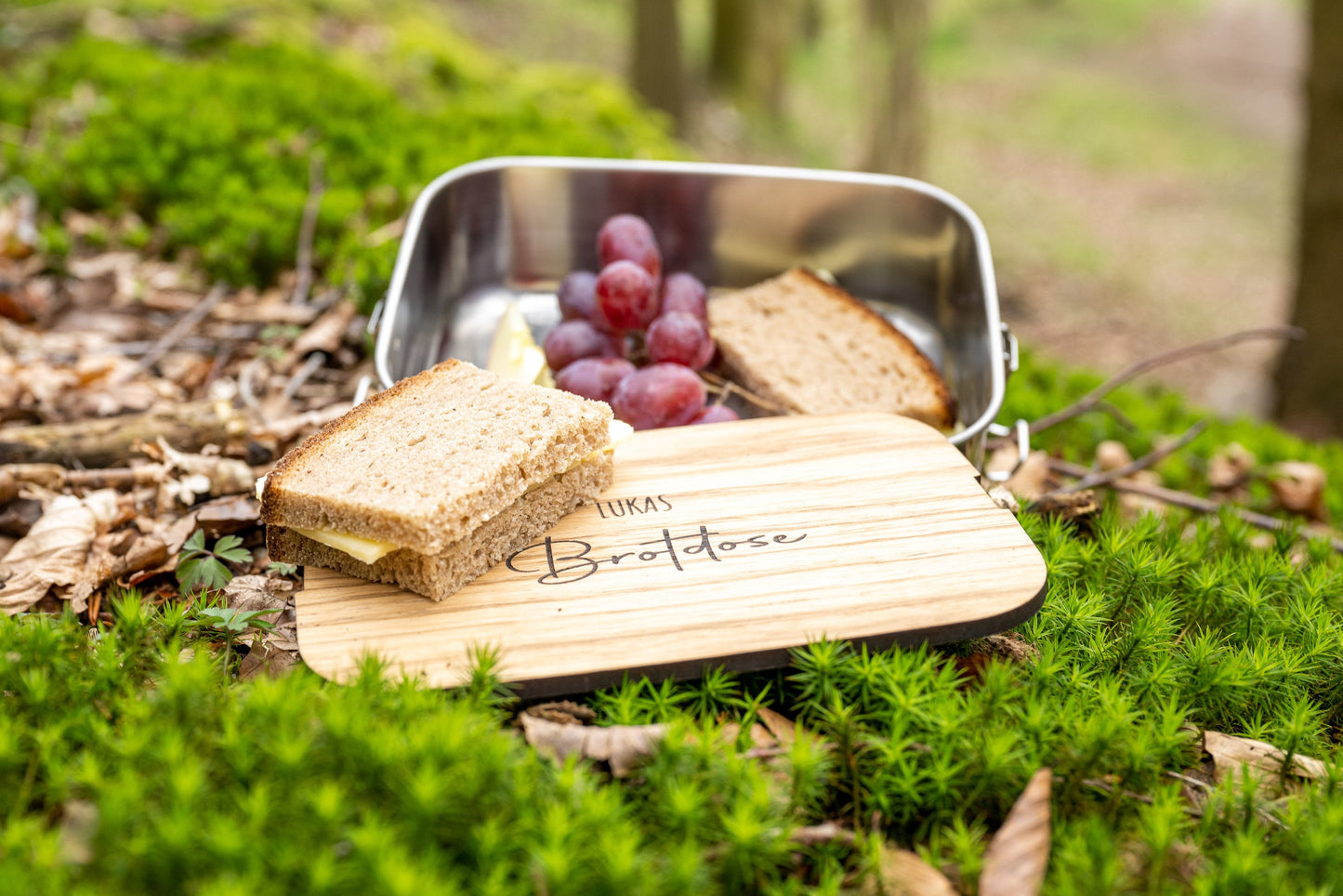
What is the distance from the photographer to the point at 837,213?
303 cm

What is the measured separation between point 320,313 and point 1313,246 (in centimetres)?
504

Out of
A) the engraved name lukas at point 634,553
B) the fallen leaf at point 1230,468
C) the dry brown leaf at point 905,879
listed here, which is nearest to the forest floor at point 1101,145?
the fallen leaf at point 1230,468

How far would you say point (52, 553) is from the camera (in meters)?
2.09

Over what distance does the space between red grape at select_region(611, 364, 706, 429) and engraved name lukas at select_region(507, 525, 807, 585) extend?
515mm

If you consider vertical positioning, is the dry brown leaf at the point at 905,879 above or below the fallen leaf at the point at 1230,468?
above

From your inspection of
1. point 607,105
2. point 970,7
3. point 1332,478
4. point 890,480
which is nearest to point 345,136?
point 607,105

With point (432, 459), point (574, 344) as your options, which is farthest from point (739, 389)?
point (432, 459)

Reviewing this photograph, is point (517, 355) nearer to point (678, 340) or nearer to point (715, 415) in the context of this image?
point (678, 340)

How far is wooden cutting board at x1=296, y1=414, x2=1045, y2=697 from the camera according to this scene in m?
1.57

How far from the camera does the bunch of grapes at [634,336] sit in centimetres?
233

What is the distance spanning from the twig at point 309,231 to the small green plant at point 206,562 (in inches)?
62.7

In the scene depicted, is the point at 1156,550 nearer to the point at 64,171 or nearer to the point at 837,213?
the point at 837,213

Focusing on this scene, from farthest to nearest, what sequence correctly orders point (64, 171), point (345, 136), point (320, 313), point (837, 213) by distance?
1. point (345, 136)
2. point (64, 171)
3. point (320, 313)
4. point (837, 213)

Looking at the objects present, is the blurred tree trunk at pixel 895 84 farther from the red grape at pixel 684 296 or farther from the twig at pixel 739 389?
the twig at pixel 739 389
